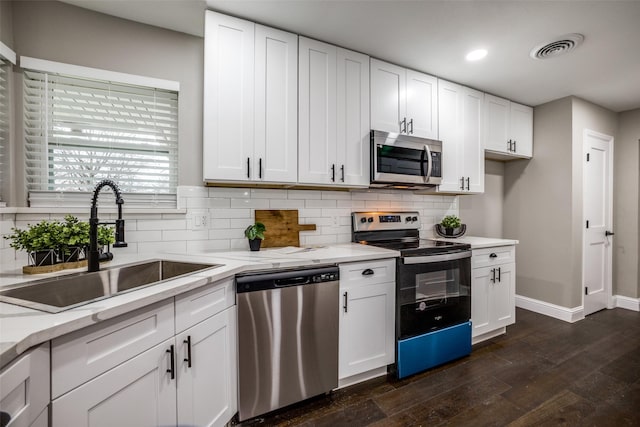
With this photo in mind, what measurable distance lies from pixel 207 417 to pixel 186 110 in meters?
1.94

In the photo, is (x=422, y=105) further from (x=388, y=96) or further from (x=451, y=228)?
(x=451, y=228)

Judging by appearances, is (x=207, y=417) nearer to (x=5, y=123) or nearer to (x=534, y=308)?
(x=5, y=123)

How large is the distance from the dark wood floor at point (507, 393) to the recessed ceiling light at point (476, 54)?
2.52 metres

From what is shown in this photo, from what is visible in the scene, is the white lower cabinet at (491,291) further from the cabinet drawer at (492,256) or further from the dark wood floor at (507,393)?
the dark wood floor at (507,393)

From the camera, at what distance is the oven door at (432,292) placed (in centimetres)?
202

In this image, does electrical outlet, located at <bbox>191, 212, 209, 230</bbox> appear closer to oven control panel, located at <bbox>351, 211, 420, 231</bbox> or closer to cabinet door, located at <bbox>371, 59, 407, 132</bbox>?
oven control panel, located at <bbox>351, 211, 420, 231</bbox>

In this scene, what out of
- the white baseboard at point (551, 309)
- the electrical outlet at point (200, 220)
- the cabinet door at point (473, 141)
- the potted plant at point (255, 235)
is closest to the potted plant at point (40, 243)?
the electrical outlet at point (200, 220)

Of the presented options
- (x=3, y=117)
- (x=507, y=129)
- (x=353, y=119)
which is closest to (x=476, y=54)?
(x=353, y=119)

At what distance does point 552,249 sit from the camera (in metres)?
3.23

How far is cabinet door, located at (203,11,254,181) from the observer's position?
Answer: 1.79m

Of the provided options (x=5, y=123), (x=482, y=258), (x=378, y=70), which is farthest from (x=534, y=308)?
(x=5, y=123)

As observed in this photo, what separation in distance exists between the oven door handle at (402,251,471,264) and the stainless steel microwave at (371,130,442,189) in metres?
0.67

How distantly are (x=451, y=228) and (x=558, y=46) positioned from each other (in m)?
1.71

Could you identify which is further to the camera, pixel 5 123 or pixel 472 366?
pixel 472 366
